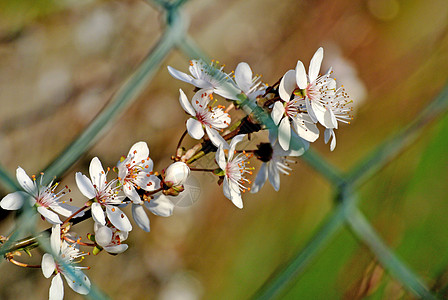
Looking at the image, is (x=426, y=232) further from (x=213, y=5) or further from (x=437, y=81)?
(x=213, y=5)

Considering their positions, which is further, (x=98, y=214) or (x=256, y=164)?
(x=256, y=164)

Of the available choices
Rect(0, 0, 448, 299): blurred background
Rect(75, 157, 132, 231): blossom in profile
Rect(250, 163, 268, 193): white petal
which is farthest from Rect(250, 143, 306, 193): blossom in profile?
Rect(0, 0, 448, 299): blurred background

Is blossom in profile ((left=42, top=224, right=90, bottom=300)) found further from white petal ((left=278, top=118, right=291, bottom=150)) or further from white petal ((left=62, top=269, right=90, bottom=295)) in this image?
white petal ((left=278, top=118, right=291, bottom=150))

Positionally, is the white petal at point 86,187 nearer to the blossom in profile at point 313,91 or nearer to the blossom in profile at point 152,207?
the blossom in profile at point 152,207

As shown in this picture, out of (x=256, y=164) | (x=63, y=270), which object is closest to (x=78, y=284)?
(x=63, y=270)

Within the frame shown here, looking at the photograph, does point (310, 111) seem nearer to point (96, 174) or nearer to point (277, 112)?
point (277, 112)

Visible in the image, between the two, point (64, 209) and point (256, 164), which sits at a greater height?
point (64, 209)
